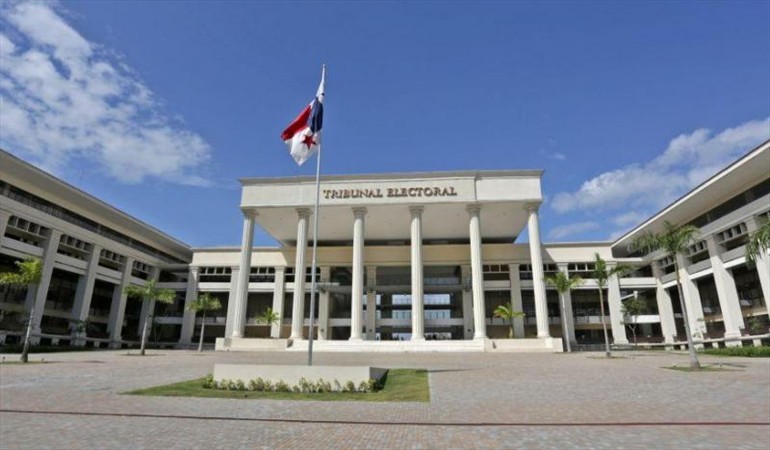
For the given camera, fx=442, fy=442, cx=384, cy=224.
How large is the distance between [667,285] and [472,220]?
102 feet

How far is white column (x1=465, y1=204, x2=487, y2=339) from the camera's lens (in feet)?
153

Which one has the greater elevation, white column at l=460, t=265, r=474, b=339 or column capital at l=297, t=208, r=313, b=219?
column capital at l=297, t=208, r=313, b=219

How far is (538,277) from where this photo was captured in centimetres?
4881

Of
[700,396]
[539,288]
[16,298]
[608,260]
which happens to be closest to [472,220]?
[539,288]

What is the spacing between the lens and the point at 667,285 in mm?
60469

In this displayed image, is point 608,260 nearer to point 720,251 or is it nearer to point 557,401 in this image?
point 720,251

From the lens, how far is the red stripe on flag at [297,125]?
22.9 meters

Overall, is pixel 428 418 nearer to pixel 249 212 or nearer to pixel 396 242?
pixel 249 212

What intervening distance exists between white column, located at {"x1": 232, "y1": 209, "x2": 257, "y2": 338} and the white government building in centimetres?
23

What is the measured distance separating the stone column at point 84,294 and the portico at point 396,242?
1796 centimetres

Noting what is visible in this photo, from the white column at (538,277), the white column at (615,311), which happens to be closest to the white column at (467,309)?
the white column at (538,277)

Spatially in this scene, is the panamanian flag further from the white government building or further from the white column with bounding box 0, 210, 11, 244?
the white column with bounding box 0, 210, 11, 244

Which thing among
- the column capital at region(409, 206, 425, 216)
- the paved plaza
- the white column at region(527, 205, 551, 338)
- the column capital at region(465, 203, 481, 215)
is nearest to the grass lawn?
the paved plaza

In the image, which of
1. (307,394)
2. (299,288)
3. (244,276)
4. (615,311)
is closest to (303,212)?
(299,288)
